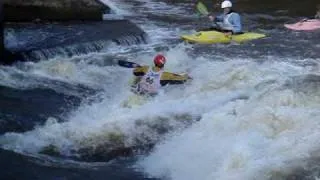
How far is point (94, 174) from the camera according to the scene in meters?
7.53

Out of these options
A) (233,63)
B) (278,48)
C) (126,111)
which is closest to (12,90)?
(126,111)

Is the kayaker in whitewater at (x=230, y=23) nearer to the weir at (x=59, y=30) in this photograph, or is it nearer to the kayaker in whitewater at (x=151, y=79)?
the weir at (x=59, y=30)

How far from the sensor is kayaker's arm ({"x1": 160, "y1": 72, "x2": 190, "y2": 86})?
10172 mm

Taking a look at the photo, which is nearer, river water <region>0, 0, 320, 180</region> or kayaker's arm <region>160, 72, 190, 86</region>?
river water <region>0, 0, 320, 180</region>

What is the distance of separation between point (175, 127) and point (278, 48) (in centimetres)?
629

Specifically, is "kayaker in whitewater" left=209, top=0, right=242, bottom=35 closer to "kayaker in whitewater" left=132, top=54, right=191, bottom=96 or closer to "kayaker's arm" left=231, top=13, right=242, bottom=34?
"kayaker's arm" left=231, top=13, right=242, bottom=34

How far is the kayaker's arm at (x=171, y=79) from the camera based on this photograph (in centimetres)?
1017

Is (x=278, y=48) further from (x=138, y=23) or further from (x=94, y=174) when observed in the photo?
(x=94, y=174)

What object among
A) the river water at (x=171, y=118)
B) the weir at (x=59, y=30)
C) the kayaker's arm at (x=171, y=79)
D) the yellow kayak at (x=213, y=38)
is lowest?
the river water at (x=171, y=118)

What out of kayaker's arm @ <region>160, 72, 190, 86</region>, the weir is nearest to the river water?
kayaker's arm @ <region>160, 72, 190, 86</region>

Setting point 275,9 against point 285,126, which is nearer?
point 285,126

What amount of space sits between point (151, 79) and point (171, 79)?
0.44 metres

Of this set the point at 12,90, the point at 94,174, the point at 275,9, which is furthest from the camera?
the point at 275,9

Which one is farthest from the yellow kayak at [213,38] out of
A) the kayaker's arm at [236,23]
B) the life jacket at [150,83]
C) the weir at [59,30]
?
the life jacket at [150,83]
